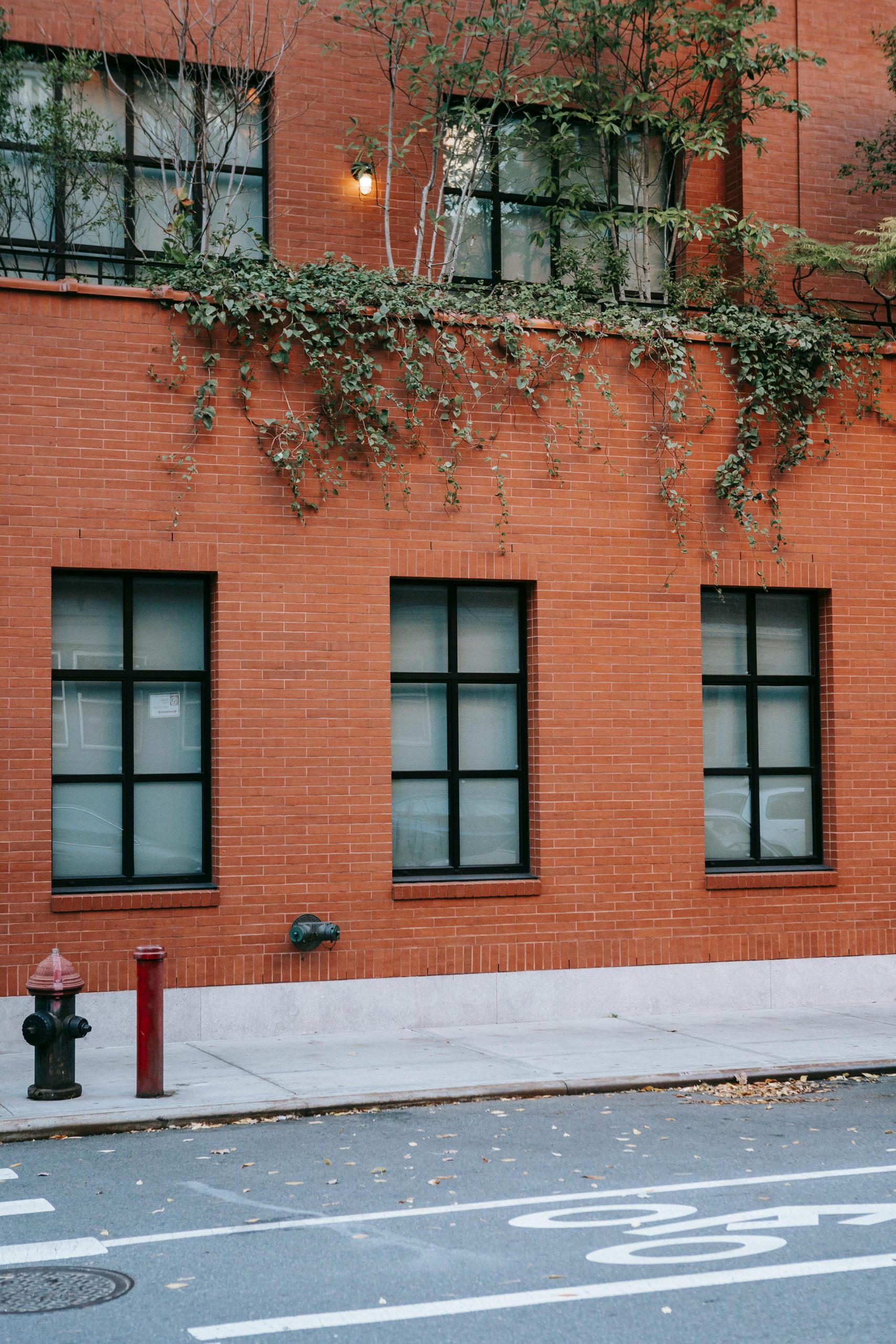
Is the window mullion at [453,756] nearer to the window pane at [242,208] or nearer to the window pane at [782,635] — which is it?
the window pane at [782,635]

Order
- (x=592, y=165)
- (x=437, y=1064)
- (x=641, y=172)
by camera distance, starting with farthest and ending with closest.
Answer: (x=641, y=172) < (x=592, y=165) < (x=437, y=1064)

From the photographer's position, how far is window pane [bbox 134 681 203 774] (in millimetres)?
11820

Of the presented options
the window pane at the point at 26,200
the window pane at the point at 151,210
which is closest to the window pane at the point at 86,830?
the window pane at the point at 26,200

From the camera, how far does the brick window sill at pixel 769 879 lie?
43.1 feet

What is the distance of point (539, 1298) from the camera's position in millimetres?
5688

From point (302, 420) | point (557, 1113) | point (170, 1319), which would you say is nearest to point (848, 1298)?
point (170, 1319)

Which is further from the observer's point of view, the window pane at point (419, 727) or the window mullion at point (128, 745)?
the window pane at point (419, 727)

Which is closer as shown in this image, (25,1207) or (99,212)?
(25,1207)

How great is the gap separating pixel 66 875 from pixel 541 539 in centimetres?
497

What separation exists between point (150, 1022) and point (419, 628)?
467 cm

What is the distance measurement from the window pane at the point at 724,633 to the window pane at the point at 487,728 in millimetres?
2043

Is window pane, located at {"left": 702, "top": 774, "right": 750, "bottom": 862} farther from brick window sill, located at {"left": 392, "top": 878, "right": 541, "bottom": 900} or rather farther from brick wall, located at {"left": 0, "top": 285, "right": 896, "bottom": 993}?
brick window sill, located at {"left": 392, "top": 878, "right": 541, "bottom": 900}

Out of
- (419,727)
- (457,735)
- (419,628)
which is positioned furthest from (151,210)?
(457,735)

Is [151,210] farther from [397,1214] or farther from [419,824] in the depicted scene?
[397,1214]
